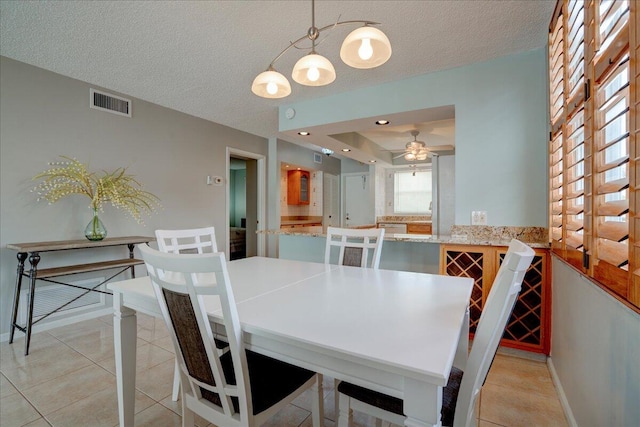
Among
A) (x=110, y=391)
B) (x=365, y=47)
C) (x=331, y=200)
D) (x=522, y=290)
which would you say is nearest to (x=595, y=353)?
(x=522, y=290)

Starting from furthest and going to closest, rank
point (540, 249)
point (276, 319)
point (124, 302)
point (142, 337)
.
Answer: point (142, 337)
point (540, 249)
point (124, 302)
point (276, 319)

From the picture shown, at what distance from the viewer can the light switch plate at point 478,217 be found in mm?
2607

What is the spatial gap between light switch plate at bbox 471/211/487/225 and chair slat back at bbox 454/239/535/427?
1.81 meters

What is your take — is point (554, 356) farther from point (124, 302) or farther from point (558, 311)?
point (124, 302)

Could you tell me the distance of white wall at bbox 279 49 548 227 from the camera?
244 centimetres

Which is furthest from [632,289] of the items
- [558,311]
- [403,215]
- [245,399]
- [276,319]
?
[403,215]

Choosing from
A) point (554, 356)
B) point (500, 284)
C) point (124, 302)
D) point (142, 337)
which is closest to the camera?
point (500, 284)

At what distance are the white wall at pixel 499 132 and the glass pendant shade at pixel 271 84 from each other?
5.30 feet

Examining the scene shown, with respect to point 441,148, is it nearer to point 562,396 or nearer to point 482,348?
point 562,396

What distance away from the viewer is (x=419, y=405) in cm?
75

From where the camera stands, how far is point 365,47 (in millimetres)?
1411

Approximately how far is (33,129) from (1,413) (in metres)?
2.29

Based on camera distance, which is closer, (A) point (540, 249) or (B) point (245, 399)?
(B) point (245, 399)

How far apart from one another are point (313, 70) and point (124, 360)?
5.52 feet
